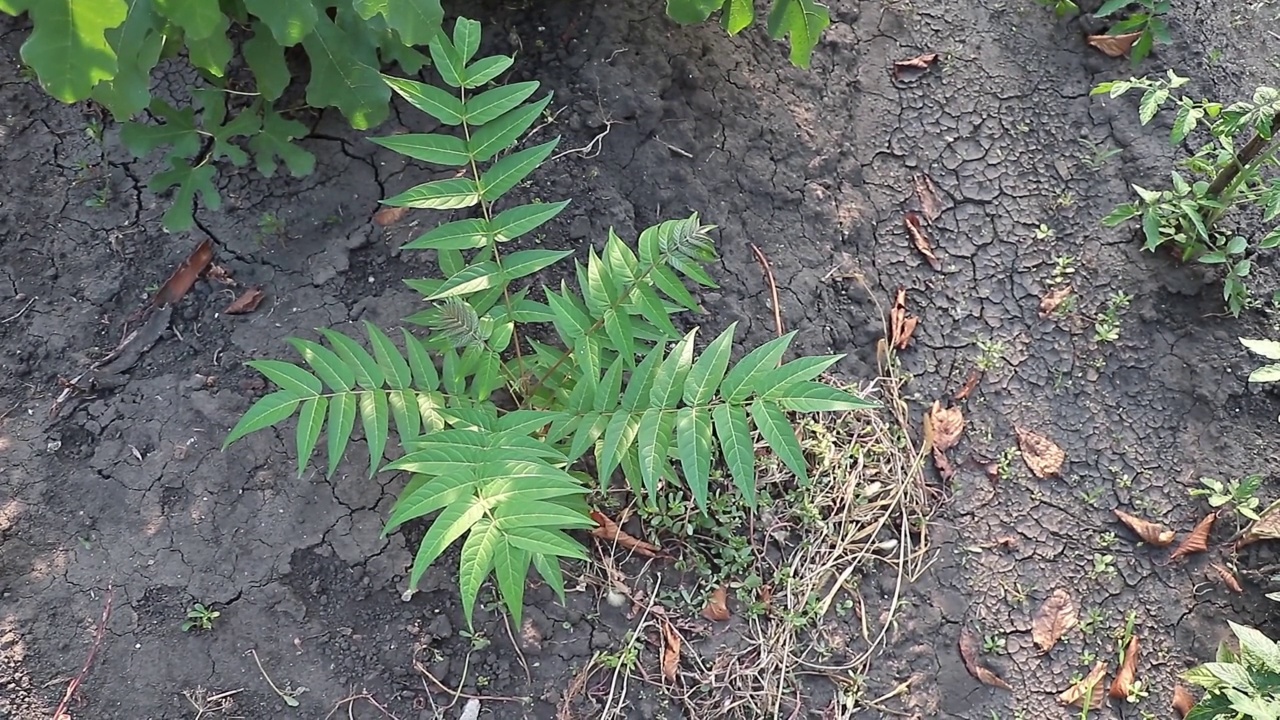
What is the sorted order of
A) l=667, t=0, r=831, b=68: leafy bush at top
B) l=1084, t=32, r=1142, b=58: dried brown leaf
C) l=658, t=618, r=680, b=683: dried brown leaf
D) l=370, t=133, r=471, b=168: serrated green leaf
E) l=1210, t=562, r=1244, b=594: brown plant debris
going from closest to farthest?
l=370, t=133, r=471, b=168: serrated green leaf, l=658, t=618, r=680, b=683: dried brown leaf, l=667, t=0, r=831, b=68: leafy bush at top, l=1210, t=562, r=1244, b=594: brown plant debris, l=1084, t=32, r=1142, b=58: dried brown leaf

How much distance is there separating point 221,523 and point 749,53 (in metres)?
2.07

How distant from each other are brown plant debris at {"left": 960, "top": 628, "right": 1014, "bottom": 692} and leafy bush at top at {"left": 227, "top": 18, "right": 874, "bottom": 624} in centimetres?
102

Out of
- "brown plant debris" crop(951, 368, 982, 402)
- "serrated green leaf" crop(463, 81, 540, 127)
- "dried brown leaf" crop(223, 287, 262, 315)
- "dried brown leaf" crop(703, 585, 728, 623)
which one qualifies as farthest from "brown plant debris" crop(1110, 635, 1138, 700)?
"dried brown leaf" crop(223, 287, 262, 315)

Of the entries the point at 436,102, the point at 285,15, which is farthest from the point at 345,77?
the point at 436,102

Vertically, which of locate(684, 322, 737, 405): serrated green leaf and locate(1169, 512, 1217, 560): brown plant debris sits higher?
locate(684, 322, 737, 405): serrated green leaf

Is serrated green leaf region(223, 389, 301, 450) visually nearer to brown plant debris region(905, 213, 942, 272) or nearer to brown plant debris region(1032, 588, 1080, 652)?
brown plant debris region(905, 213, 942, 272)

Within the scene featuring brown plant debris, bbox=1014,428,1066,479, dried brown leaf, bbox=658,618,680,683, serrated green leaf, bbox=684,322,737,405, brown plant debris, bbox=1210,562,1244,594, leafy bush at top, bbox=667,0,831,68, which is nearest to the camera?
serrated green leaf, bbox=684,322,737,405

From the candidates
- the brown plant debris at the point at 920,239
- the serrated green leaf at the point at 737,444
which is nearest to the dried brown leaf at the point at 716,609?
the serrated green leaf at the point at 737,444

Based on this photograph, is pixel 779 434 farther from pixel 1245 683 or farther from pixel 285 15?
pixel 285 15

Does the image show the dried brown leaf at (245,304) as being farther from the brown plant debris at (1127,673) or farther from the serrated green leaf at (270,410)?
the brown plant debris at (1127,673)

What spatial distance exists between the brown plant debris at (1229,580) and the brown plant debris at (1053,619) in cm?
43

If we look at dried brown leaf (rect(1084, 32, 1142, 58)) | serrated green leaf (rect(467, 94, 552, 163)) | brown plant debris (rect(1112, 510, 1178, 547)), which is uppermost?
serrated green leaf (rect(467, 94, 552, 163))

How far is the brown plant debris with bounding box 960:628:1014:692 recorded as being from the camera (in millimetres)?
2354

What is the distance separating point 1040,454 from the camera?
8.43 ft
